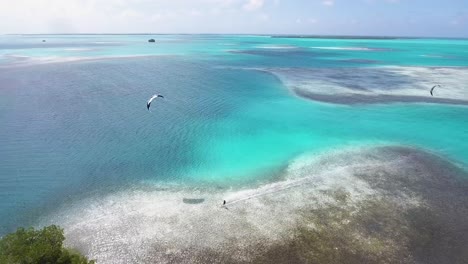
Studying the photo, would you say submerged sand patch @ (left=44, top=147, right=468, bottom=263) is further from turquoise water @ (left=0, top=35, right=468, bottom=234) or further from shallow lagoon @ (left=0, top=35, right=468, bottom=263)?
turquoise water @ (left=0, top=35, right=468, bottom=234)

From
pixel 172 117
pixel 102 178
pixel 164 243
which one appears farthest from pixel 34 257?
pixel 172 117

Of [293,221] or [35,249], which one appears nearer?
[35,249]

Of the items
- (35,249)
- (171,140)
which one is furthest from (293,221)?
(171,140)

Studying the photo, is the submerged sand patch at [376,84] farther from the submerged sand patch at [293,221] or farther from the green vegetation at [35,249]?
the green vegetation at [35,249]

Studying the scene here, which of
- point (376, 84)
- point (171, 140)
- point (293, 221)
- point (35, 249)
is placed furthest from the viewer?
point (376, 84)

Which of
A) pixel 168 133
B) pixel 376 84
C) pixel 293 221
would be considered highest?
pixel 376 84

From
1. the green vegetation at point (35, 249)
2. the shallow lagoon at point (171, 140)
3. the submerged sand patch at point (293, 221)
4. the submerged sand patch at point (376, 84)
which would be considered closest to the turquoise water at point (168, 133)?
the shallow lagoon at point (171, 140)

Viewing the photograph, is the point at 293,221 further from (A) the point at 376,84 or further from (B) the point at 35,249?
(A) the point at 376,84

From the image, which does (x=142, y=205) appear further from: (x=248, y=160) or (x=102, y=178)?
(x=248, y=160)
